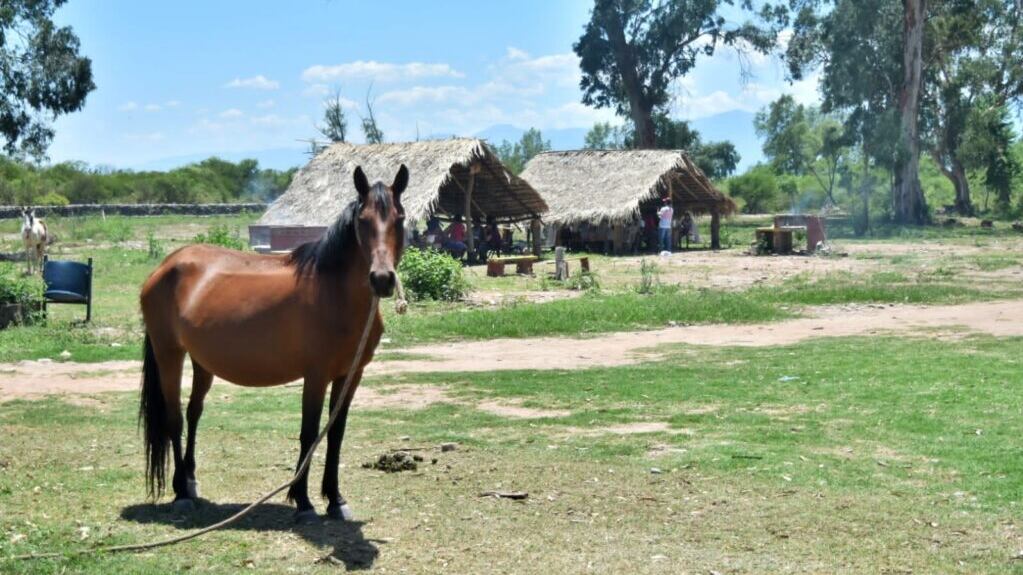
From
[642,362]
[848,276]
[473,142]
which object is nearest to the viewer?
[642,362]

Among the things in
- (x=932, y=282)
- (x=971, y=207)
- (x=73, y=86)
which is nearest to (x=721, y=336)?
(x=932, y=282)

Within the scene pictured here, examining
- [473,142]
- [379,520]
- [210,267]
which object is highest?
[473,142]

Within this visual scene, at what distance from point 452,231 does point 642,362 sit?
21621mm

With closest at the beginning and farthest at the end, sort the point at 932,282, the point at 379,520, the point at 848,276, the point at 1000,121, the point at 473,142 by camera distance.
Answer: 1. the point at 379,520
2. the point at 932,282
3. the point at 848,276
4. the point at 473,142
5. the point at 1000,121

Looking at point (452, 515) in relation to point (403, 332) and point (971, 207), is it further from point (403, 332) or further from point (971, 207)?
Result: point (971, 207)

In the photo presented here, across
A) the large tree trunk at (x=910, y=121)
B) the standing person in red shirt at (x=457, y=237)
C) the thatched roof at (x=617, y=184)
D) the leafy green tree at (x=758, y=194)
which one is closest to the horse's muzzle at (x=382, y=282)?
the standing person in red shirt at (x=457, y=237)

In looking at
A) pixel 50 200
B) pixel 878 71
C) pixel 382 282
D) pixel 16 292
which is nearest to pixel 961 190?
pixel 878 71

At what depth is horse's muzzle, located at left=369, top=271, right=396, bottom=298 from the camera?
6.62 meters

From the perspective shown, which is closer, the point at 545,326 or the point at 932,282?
the point at 545,326

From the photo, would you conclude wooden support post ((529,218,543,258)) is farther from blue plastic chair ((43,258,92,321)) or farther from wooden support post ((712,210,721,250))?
blue plastic chair ((43,258,92,321))

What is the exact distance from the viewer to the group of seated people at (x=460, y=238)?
112ft

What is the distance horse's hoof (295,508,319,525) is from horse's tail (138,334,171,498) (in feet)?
3.57

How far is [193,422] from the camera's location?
27.0 feet

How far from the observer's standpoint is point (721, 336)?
1764 centimetres
